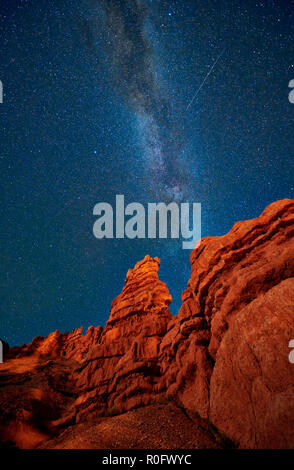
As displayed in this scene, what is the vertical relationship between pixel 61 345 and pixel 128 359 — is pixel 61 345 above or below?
below

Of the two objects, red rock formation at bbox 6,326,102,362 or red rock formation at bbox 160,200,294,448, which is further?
red rock formation at bbox 6,326,102,362

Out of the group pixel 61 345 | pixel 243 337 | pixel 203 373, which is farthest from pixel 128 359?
pixel 61 345

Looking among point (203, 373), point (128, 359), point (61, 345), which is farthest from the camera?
point (61, 345)

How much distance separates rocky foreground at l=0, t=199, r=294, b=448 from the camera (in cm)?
981

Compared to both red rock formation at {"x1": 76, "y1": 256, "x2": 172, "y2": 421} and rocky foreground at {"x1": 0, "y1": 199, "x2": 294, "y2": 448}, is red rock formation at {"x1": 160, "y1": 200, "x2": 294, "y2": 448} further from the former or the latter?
red rock formation at {"x1": 76, "y1": 256, "x2": 172, "y2": 421}

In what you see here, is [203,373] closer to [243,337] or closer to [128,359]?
[243,337]

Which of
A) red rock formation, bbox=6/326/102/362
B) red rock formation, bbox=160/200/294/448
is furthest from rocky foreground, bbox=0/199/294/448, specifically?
red rock formation, bbox=6/326/102/362

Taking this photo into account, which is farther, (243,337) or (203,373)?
(203,373)

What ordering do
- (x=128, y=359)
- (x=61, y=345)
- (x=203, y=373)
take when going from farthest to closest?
(x=61, y=345) → (x=128, y=359) → (x=203, y=373)

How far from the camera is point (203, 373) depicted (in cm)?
1540

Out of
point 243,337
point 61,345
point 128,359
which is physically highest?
point 243,337

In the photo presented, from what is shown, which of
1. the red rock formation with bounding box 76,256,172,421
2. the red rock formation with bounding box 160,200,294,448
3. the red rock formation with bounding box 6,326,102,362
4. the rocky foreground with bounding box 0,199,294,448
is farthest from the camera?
the red rock formation with bounding box 6,326,102,362
